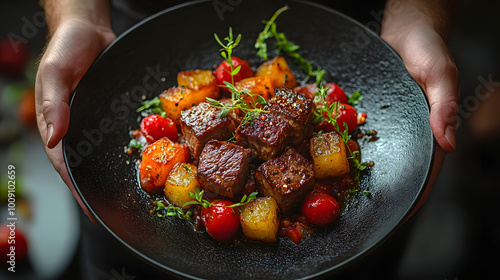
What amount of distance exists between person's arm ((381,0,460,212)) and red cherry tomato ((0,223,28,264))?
2.92 m

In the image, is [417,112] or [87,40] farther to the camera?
[87,40]

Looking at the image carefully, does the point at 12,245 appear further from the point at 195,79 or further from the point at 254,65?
the point at 254,65

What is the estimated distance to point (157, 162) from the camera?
258 cm

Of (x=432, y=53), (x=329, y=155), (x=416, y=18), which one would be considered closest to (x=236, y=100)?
(x=329, y=155)

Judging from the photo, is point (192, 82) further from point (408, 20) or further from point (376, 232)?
point (408, 20)

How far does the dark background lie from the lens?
3.82m

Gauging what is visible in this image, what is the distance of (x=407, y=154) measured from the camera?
2.59 metres

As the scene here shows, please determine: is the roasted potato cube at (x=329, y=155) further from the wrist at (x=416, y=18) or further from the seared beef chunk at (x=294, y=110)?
the wrist at (x=416, y=18)

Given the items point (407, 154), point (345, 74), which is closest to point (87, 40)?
point (345, 74)

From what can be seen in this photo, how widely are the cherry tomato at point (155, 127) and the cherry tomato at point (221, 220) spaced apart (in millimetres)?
686

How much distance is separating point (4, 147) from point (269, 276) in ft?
9.38

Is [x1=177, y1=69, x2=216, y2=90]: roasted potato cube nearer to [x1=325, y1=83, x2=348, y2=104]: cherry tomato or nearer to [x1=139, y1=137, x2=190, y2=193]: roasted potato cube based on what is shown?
[x1=139, y1=137, x2=190, y2=193]: roasted potato cube

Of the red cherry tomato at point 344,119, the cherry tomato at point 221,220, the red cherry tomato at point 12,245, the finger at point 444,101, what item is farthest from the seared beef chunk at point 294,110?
the red cherry tomato at point 12,245

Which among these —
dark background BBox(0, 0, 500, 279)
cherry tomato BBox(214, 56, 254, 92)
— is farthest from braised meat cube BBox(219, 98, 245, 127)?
dark background BBox(0, 0, 500, 279)
